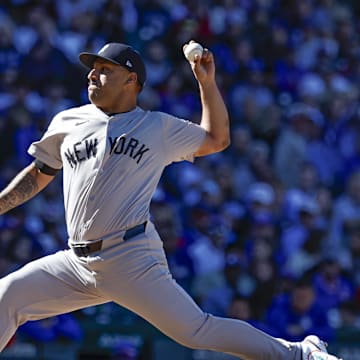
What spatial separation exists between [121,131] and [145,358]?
11.5ft

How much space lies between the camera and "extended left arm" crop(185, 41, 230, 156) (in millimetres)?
5566

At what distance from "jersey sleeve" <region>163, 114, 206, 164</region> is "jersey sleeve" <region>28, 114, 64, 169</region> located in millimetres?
527

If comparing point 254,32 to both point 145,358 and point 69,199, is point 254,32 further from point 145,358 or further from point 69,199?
point 69,199

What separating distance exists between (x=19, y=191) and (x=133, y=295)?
84 centimetres

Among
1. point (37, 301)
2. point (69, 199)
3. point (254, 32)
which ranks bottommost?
point (254, 32)

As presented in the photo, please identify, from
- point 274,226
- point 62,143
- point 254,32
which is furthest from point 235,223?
point 62,143

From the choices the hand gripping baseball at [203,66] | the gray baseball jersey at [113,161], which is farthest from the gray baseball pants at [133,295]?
the hand gripping baseball at [203,66]

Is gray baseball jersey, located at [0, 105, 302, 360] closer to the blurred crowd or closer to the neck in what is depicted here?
the neck

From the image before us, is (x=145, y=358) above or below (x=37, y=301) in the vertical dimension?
below

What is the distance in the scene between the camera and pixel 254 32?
525 inches

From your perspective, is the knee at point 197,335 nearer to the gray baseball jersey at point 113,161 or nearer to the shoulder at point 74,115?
the gray baseball jersey at point 113,161

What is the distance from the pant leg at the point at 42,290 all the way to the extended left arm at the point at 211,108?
2.82 feet

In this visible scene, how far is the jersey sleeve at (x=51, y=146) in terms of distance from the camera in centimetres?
556

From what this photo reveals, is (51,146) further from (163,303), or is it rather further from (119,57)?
(163,303)
